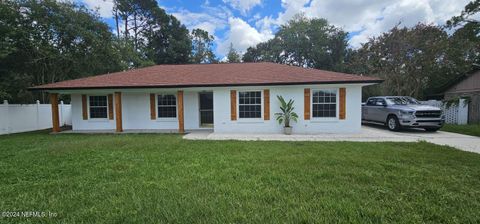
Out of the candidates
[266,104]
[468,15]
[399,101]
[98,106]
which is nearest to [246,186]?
[266,104]

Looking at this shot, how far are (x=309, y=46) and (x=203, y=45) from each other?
16.2m

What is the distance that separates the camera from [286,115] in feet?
32.9

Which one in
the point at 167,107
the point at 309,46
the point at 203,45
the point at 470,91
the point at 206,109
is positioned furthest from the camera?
the point at 203,45

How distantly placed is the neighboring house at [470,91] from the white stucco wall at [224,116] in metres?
8.36

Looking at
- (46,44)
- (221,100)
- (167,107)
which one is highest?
(46,44)

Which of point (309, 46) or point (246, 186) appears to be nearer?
point (246, 186)

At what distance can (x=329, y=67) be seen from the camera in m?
30.2

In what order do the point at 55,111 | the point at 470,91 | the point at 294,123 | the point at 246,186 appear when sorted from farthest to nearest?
the point at 470,91, the point at 55,111, the point at 294,123, the point at 246,186

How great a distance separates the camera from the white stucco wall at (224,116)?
9.98 metres

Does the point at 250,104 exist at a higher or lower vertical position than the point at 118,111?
higher

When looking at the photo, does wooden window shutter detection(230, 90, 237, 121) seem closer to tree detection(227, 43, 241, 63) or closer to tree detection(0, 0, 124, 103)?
tree detection(0, 0, 124, 103)

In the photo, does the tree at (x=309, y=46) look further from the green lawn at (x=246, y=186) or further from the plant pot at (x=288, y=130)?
the green lawn at (x=246, y=186)

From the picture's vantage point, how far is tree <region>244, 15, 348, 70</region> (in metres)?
30.2

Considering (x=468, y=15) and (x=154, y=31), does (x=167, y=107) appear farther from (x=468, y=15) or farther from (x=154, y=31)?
(x=154, y=31)
